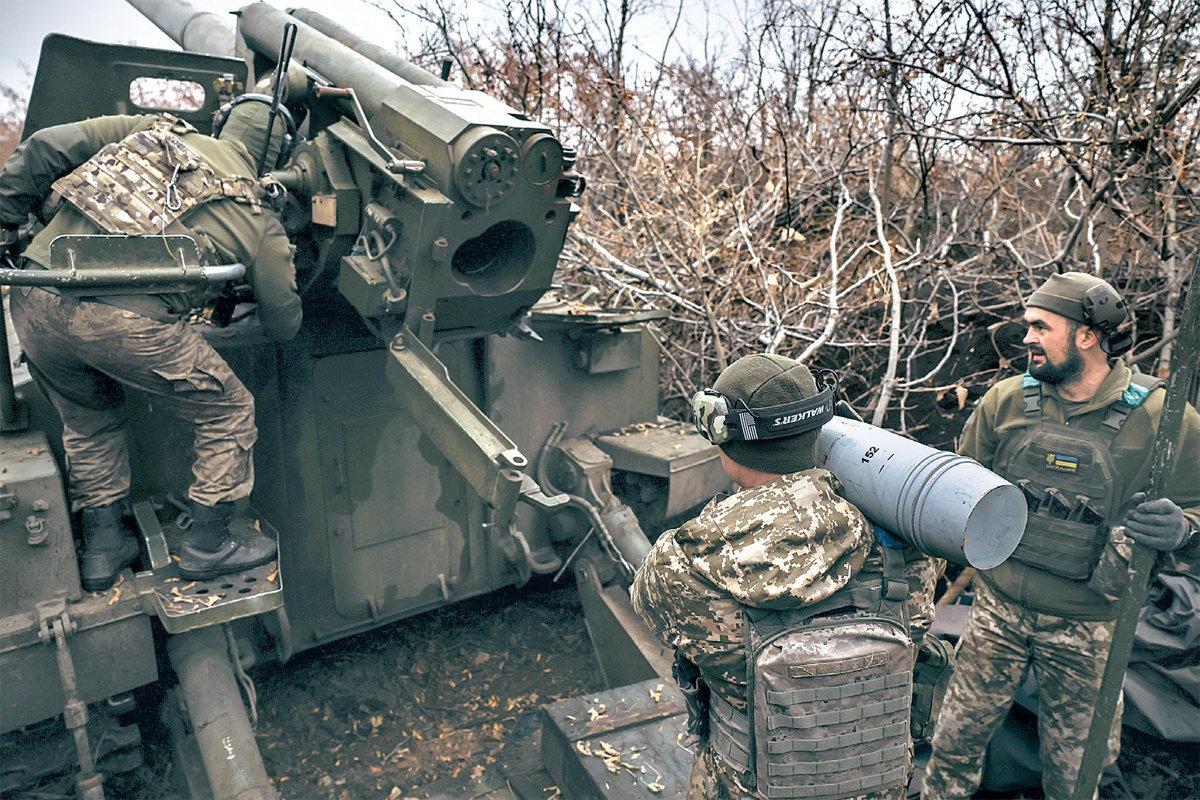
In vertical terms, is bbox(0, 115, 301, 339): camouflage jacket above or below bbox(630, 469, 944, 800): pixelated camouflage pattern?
above

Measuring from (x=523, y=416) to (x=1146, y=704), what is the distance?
2.95 meters

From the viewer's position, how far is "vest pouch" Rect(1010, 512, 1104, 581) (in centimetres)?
280

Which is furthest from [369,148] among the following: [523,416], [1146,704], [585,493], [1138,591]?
[1146,704]

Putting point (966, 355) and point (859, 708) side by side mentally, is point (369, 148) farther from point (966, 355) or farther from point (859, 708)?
point (966, 355)

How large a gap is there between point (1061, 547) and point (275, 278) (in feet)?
9.52

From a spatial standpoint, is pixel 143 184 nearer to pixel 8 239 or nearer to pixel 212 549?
pixel 8 239

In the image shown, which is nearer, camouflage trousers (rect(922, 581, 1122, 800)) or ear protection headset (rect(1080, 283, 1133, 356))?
ear protection headset (rect(1080, 283, 1133, 356))

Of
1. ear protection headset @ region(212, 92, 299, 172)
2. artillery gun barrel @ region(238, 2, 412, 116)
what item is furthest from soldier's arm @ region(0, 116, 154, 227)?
artillery gun barrel @ region(238, 2, 412, 116)

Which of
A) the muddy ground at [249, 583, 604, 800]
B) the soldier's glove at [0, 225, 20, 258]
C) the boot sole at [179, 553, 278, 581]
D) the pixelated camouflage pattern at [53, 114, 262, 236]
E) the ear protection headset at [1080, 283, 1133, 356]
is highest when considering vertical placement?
the pixelated camouflage pattern at [53, 114, 262, 236]

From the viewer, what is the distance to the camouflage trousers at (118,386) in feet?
9.19

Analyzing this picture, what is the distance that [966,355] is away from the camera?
6520 mm

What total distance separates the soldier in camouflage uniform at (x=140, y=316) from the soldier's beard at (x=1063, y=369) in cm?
269

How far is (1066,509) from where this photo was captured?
285cm

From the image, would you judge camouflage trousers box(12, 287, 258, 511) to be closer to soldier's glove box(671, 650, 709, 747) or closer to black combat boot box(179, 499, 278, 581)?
black combat boot box(179, 499, 278, 581)
